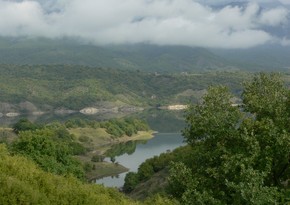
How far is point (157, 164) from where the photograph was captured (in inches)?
4013

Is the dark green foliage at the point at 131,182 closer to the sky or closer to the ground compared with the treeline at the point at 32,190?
closer to the ground

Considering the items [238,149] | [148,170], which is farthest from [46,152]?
[238,149]

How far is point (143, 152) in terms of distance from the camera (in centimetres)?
16138

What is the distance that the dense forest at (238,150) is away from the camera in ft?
70.1

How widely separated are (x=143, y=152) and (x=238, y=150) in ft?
453

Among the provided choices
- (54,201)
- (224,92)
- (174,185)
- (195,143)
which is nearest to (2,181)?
(54,201)

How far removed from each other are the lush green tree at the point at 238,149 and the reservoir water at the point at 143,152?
82.9 meters

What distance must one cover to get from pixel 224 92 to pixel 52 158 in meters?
39.4

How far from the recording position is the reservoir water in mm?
117963

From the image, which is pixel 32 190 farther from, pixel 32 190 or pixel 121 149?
pixel 121 149

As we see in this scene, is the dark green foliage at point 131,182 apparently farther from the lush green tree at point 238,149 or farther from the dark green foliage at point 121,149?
the lush green tree at point 238,149

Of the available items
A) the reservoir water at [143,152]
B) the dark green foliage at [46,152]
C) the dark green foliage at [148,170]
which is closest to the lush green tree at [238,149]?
the dark green foliage at [46,152]

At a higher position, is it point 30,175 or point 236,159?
point 236,159

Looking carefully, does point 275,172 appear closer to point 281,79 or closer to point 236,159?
point 236,159
